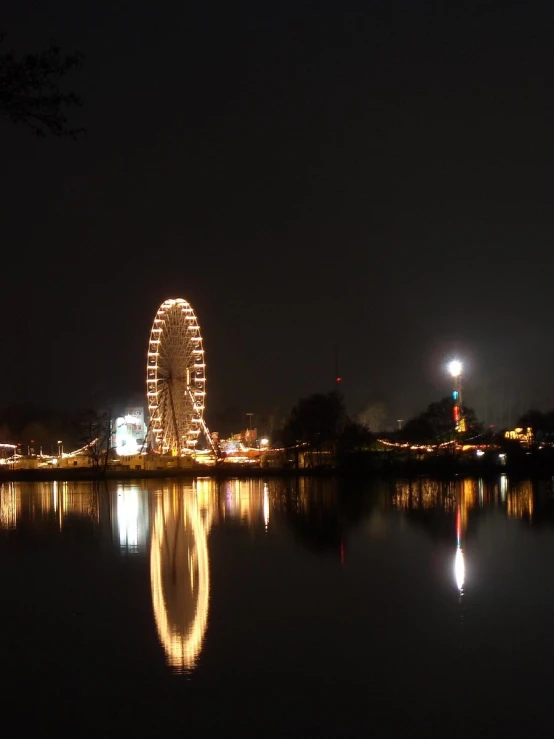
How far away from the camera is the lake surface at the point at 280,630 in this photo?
9195 millimetres

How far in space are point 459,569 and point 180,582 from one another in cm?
486

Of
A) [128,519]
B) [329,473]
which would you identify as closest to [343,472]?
[329,473]

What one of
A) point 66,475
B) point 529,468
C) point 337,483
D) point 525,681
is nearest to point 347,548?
point 525,681

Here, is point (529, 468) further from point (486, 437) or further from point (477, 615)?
point (477, 615)

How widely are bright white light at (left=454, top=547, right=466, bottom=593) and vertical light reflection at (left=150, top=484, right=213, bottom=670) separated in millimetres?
3929

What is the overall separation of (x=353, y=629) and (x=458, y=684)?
278 centimetres

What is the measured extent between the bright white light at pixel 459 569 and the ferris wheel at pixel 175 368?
4278cm

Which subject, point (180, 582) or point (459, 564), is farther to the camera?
point (459, 564)

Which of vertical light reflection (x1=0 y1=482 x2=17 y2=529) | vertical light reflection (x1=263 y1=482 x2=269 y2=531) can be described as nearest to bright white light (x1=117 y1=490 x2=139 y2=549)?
vertical light reflection (x1=0 y1=482 x2=17 y2=529)

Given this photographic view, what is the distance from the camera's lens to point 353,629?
12742mm

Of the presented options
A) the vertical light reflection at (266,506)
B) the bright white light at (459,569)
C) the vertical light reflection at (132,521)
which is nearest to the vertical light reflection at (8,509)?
the vertical light reflection at (132,521)

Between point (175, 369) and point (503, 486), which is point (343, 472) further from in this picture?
point (503, 486)

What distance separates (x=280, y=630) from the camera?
41.9ft

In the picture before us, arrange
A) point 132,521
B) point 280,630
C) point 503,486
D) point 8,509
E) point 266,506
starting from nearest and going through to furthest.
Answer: point 280,630 → point 132,521 → point 266,506 → point 8,509 → point 503,486
